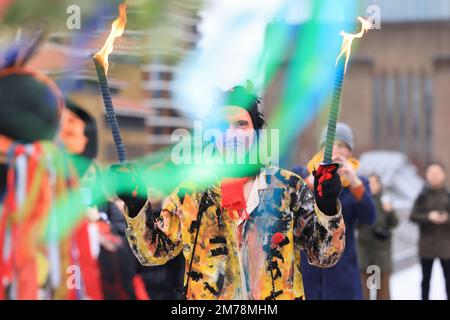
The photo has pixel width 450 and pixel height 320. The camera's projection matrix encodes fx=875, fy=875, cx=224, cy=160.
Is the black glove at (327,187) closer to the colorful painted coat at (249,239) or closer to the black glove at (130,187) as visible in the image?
the colorful painted coat at (249,239)

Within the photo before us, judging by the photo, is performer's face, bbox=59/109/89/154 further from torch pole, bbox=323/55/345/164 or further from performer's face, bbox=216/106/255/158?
torch pole, bbox=323/55/345/164

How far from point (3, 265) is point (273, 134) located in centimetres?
354

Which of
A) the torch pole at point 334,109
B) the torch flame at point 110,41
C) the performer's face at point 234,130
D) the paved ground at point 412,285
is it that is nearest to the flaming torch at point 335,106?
the torch pole at point 334,109

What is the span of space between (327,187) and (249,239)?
1.06ft

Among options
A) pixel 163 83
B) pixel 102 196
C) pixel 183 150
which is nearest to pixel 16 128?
pixel 102 196

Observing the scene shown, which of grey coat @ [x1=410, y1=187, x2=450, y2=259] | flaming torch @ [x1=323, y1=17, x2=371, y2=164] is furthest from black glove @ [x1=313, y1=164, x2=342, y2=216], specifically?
grey coat @ [x1=410, y1=187, x2=450, y2=259]

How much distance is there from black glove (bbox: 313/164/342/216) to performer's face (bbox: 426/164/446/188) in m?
4.81

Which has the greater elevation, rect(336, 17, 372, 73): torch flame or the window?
the window

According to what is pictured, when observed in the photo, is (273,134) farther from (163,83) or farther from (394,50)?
(394,50)

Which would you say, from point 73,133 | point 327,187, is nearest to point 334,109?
point 327,187

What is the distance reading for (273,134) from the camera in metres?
2.76

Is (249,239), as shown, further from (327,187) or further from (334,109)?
(334,109)

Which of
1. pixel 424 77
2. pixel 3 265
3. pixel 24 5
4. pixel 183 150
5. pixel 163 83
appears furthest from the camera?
pixel 424 77

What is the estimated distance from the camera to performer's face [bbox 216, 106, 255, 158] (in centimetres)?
262
